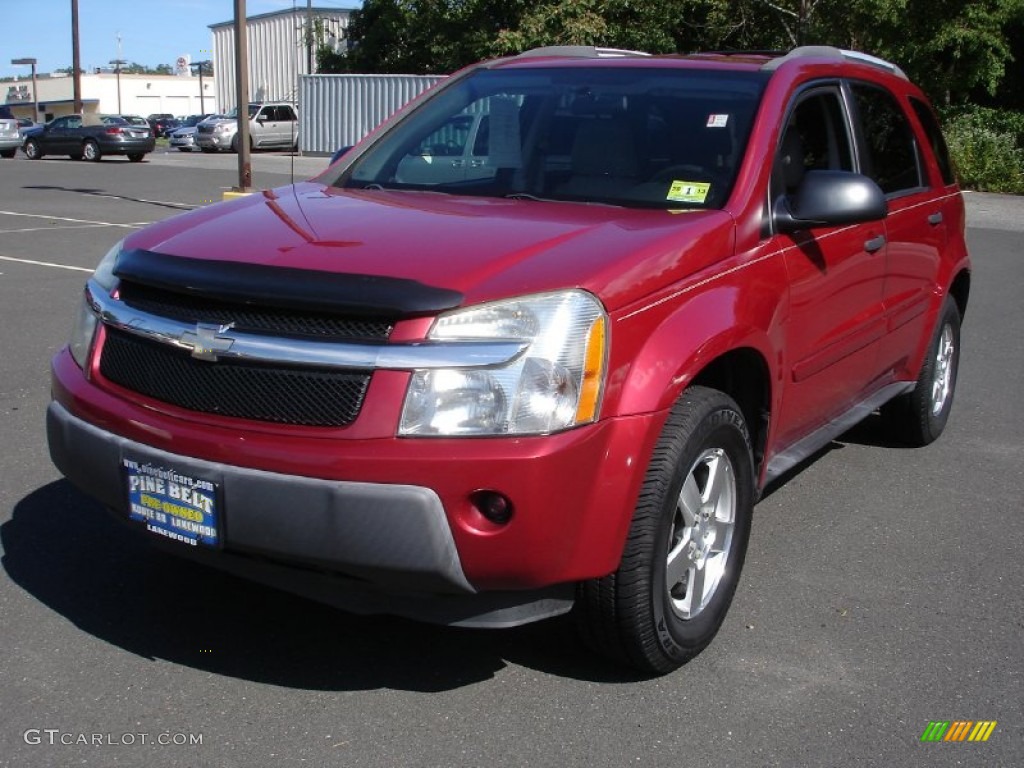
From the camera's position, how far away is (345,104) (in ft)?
113

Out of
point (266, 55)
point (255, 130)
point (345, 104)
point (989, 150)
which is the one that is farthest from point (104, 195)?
point (266, 55)

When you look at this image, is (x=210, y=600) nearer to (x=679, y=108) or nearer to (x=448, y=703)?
(x=448, y=703)

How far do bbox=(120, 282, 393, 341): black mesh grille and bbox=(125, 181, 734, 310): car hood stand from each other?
148 millimetres

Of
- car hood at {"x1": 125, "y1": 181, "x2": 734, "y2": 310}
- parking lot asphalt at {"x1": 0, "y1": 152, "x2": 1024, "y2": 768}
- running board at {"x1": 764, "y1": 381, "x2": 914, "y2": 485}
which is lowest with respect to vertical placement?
parking lot asphalt at {"x1": 0, "y1": 152, "x2": 1024, "y2": 768}

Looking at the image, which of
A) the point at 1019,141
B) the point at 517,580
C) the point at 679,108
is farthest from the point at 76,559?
the point at 1019,141

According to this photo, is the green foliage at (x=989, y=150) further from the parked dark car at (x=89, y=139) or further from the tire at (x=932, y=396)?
the parked dark car at (x=89, y=139)

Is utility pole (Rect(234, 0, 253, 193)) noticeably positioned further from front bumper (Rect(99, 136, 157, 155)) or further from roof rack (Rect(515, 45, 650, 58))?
front bumper (Rect(99, 136, 157, 155))

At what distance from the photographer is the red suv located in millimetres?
3037

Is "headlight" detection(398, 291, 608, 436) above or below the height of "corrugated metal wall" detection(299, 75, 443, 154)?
below

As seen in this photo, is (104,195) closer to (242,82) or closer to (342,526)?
(242,82)

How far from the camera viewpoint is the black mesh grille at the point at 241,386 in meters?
3.09

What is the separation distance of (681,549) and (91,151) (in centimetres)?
3573

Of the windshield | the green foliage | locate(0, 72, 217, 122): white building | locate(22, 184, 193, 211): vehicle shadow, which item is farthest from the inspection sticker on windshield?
locate(0, 72, 217, 122): white building

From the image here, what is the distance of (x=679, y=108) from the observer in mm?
4469
